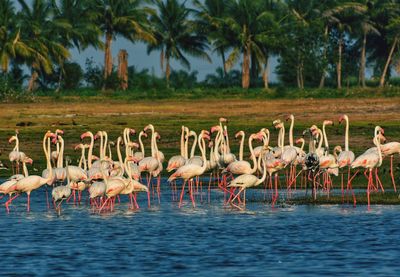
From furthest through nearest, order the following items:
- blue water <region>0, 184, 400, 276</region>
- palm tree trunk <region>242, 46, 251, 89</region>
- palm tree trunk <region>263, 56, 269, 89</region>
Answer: palm tree trunk <region>242, 46, 251, 89</region> < palm tree trunk <region>263, 56, 269, 89</region> < blue water <region>0, 184, 400, 276</region>

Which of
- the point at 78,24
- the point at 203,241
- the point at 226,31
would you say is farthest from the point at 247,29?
the point at 203,241

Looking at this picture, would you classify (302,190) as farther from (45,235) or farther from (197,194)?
(45,235)

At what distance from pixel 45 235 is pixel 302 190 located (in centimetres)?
974

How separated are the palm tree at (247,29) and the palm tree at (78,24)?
407 inches

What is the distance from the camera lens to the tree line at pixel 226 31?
75.2 metres

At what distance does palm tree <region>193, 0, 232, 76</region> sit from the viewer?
267ft

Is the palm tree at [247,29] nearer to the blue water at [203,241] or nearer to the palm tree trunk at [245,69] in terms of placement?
the palm tree trunk at [245,69]

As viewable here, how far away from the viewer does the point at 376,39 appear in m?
92.2

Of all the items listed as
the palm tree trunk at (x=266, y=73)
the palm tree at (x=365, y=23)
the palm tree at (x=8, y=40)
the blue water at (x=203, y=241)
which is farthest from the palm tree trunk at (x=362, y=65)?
the blue water at (x=203, y=241)

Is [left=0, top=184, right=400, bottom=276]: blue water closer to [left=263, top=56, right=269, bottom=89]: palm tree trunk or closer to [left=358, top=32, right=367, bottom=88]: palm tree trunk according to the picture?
[left=263, top=56, right=269, bottom=89]: palm tree trunk

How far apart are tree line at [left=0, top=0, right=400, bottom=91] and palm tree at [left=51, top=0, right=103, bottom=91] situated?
0.07 m

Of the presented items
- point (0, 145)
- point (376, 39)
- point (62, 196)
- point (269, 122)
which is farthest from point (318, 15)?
point (62, 196)

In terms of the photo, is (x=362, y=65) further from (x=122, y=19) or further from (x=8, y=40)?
(x=8, y=40)

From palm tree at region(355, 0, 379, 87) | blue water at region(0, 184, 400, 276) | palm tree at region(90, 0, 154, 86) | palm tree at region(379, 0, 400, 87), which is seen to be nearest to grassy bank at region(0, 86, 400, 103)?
palm tree at region(90, 0, 154, 86)
